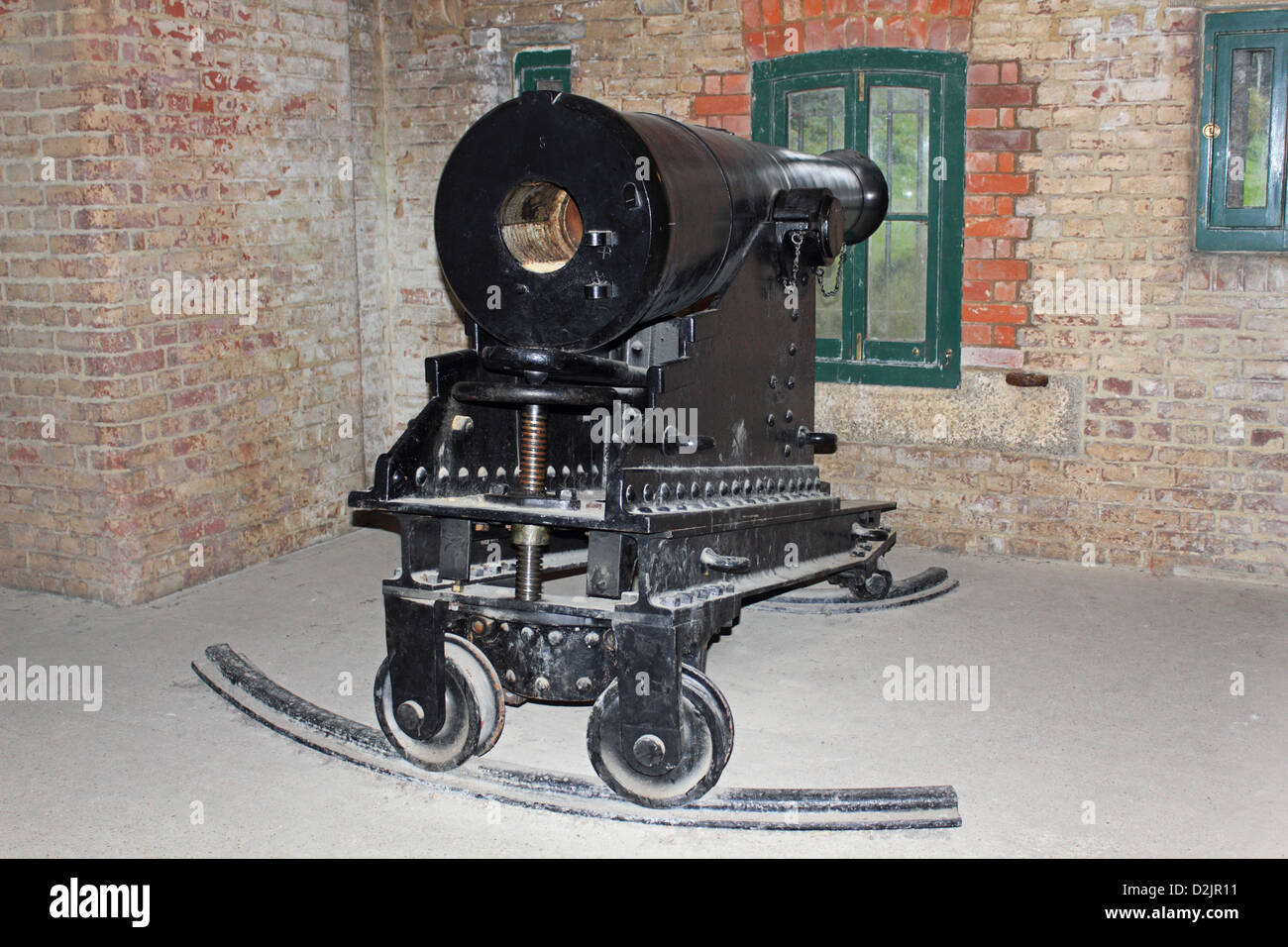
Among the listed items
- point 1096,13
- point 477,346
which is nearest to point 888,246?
point 1096,13

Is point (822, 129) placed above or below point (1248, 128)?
above

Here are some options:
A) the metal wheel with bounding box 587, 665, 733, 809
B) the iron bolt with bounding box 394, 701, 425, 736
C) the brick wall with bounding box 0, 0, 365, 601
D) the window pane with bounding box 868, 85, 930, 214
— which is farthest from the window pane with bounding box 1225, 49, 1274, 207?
the brick wall with bounding box 0, 0, 365, 601

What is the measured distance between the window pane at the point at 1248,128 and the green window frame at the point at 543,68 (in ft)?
9.22

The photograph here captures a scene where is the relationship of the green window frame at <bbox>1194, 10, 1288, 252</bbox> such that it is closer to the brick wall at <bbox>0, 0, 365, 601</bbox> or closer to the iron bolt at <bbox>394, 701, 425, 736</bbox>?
the iron bolt at <bbox>394, 701, 425, 736</bbox>

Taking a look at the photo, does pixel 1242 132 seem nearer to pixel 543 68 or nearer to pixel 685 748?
pixel 543 68

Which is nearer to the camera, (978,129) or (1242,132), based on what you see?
(1242,132)

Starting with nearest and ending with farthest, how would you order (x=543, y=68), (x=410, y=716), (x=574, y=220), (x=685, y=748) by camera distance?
(x=685, y=748) → (x=574, y=220) → (x=410, y=716) → (x=543, y=68)

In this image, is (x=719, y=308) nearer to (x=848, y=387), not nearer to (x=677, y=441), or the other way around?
(x=677, y=441)

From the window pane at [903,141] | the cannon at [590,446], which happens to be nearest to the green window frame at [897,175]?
the window pane at [903,141]

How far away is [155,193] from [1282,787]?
4.28m

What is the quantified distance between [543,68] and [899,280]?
1936mm

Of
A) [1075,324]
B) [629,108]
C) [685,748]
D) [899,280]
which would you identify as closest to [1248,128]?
[1075,324]

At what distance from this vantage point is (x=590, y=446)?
160 inches

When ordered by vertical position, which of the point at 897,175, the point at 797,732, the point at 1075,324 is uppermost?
the point at 897,175
